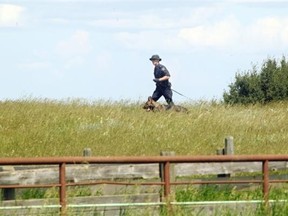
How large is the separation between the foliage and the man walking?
1891 centimetres

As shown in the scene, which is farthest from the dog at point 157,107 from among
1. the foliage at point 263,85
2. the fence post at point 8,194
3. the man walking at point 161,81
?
the foliage at point 263,85

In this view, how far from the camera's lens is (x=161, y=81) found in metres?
27.8

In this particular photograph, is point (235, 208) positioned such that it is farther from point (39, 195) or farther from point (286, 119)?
point (286, 119)

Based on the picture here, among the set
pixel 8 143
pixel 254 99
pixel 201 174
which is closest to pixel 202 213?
pixel 201 174

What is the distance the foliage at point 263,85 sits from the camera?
47.5 meters

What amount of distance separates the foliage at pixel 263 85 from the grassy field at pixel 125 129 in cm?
2017

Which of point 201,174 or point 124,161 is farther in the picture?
point 201,174

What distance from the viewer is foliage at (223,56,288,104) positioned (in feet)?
156

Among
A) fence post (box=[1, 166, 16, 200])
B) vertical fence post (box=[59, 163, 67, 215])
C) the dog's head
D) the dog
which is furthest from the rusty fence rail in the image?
the dog's head

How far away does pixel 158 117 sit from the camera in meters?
23.8

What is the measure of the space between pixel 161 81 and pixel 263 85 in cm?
2106

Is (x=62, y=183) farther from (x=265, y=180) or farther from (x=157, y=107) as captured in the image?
(x=157, y=107)

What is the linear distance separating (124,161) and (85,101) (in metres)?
16.4

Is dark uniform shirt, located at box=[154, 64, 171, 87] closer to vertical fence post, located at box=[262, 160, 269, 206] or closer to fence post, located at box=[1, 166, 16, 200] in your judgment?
fence post, located at box=[1, 166, 16, 200]
